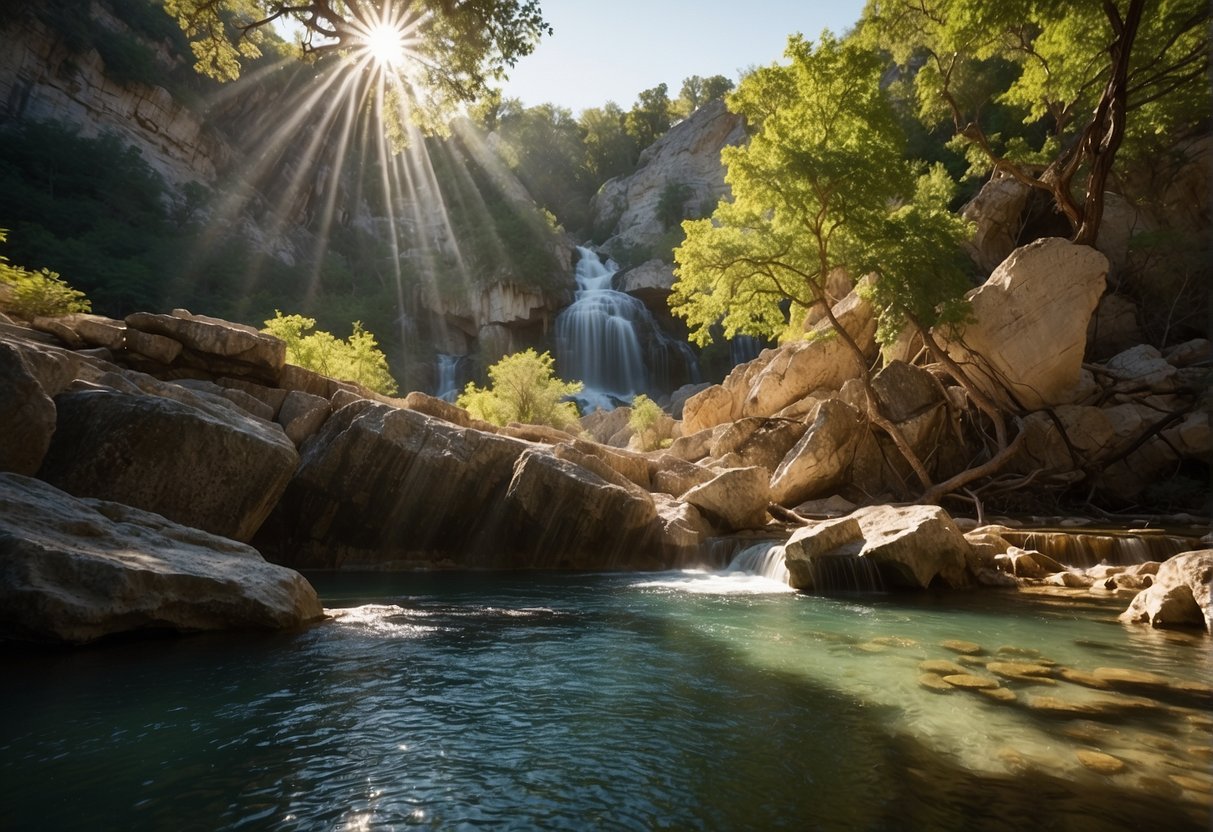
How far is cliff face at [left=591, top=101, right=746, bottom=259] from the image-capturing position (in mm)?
60875

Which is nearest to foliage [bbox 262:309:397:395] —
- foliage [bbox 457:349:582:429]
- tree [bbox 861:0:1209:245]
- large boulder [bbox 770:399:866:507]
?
foliage [bbox 457:349:582:429]

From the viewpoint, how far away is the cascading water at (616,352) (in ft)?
145

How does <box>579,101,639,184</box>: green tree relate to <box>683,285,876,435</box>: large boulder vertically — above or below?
above

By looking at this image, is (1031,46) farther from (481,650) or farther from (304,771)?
(304,771)

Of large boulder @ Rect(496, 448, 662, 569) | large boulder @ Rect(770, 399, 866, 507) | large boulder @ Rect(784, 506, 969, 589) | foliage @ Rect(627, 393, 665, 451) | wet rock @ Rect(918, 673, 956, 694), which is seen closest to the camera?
wet rock @ Rect(918, 673, 956, 694)

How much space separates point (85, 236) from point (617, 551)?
42.4 metres

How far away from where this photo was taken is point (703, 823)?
3.50 m

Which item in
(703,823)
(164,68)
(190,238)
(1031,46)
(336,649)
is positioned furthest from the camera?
(164,68)

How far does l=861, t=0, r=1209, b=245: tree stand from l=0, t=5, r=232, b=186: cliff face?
51801mm

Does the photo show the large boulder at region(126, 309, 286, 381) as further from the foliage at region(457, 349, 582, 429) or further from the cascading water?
the cascading water

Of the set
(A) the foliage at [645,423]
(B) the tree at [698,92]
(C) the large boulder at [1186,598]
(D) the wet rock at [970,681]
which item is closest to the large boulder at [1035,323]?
(C) the large boulder at [1186,598]

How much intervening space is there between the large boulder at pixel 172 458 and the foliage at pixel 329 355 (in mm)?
15887

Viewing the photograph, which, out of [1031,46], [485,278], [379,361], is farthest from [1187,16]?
[485,278]

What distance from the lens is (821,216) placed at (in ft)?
55.8
